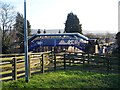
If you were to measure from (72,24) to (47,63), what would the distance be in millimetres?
65792

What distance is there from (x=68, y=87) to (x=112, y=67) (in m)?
7.66

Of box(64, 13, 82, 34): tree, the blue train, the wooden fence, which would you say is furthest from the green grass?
box(64, 13, 82, 34): tree

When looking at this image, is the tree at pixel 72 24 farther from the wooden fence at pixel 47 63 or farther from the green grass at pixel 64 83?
the green grass at pixel 64 83

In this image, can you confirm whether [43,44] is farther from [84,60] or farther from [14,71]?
[14,71]

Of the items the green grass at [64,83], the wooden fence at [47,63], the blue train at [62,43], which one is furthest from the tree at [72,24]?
the green grass at [64,83]

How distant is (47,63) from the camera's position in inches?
840

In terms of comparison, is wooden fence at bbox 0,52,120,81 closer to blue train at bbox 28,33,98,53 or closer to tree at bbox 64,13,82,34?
blue train at bbox 28,33,98,53

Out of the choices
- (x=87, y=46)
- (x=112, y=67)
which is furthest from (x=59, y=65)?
(x=87, y=46)

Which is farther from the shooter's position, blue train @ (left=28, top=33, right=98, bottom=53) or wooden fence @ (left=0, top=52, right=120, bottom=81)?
blue train @ (left=28, top=33, right=98, bottom=53)

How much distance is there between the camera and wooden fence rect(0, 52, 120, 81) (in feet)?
47.7

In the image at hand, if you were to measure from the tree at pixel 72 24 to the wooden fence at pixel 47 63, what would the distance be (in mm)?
61160

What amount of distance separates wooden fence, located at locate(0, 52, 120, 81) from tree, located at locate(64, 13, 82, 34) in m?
61.2

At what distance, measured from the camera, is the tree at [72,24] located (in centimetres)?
8556

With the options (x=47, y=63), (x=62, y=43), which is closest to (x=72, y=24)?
(x=62, y=43)
